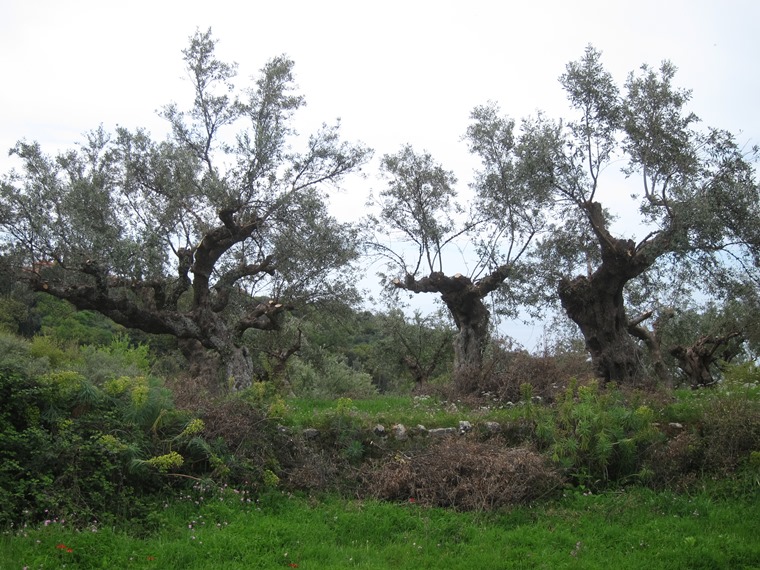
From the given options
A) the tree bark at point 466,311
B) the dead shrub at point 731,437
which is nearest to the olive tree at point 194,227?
the tree bark at point 466,311

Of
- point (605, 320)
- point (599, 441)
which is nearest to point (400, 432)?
point (599, 441)

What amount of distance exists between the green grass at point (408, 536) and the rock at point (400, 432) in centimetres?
169

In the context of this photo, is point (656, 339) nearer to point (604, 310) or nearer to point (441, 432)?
point (604, 310)

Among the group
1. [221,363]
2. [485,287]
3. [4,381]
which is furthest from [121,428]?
[485,287]

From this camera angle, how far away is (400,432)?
31.6 feet

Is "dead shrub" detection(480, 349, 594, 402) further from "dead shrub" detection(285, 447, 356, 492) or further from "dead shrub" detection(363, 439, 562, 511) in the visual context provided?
"dead shrub" detection(285, 447, 356, 492)

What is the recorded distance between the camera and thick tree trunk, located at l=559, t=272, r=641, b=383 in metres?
14.1

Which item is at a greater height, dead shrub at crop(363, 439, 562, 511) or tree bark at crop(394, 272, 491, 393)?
tree bark at crop(394, 272, 491, 393)

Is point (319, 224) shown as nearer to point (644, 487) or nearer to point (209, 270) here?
point (209, 270)

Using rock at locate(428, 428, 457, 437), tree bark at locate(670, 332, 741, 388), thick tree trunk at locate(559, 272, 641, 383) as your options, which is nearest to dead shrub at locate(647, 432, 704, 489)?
rock at locate(428, 428, 457, 437)

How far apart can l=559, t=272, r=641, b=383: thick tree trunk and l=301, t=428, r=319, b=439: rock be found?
7231 mm

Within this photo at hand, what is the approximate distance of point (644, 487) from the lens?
8.30 metres

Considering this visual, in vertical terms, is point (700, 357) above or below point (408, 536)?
above

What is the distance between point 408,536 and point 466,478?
4.60 feet
